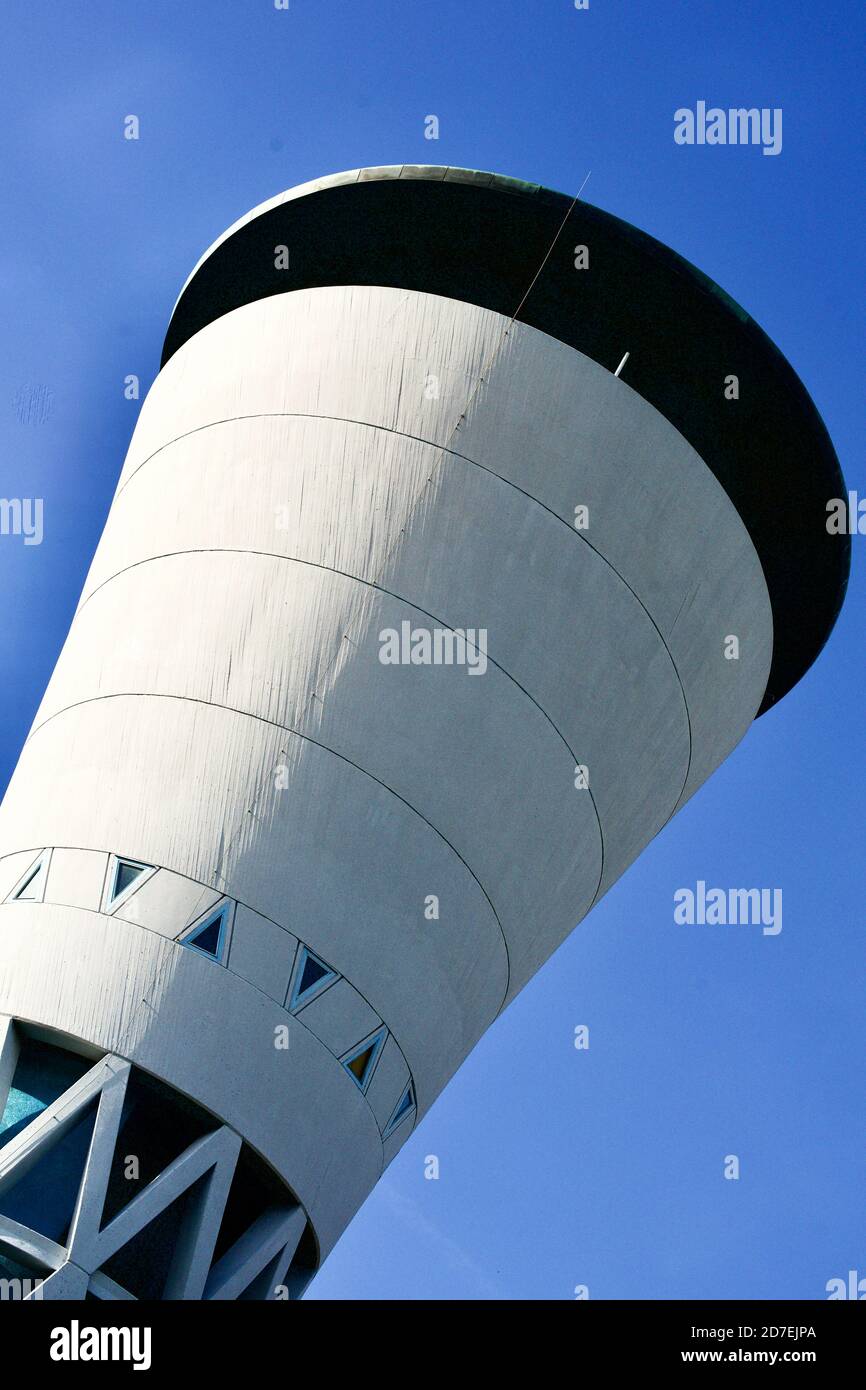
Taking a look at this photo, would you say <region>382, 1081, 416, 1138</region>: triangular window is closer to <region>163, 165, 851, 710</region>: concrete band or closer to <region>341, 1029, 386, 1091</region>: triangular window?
<region>341, 1029, 386, 1091</region>: triangular window

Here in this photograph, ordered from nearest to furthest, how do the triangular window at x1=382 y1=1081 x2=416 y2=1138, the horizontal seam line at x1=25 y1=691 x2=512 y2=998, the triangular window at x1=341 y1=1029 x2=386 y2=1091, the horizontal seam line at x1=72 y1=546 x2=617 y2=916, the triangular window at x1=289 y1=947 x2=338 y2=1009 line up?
the triangular window at x1=289 y1=947 x2=338 y2=1009 < the triangular window at x1=341 y1=1029 x2=386 y2=1091 < the horizontal seam line at x1=25 y1=691 x2=512 y2=998 < the triangular window at x1=382 y1=1081 x2=416 y2=1138 < the horizontal seam line at x1=72 y1=546 x2=617 y2=916

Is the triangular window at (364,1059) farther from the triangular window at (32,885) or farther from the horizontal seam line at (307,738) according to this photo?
the triangular window at (32,885)

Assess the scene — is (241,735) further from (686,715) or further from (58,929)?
(686,715)

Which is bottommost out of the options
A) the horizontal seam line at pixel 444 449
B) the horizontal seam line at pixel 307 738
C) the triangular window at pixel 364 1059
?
the triangular window at pixel 364 1059

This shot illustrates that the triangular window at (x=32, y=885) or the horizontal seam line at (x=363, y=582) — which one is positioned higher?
the horizontal seam line at (x=363, y=582)

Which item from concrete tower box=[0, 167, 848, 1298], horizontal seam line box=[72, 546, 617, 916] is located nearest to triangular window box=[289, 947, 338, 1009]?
concrete tower box=[0, 167, 848, 1298]

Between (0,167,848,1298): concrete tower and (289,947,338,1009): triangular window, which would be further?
(289,947,338,1009): triangular window

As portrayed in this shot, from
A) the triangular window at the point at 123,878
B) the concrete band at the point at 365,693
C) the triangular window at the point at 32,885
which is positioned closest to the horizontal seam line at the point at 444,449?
the concrete band at the point at 365,693

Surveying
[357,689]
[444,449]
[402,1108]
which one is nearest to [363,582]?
[357,689]
